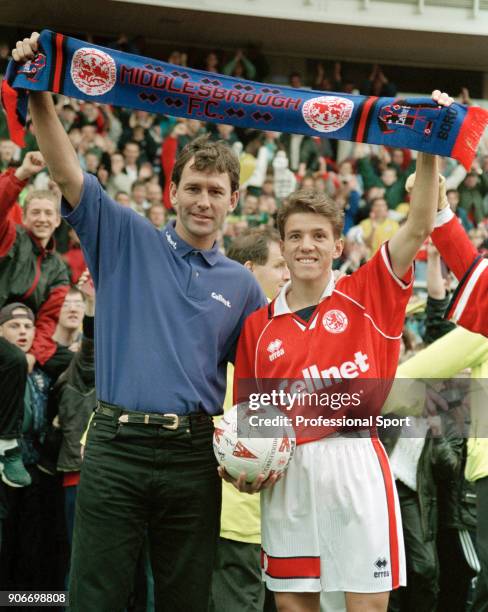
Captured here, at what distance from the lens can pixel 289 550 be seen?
12.2 feet

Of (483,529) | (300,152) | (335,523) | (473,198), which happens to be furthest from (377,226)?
(335,523)

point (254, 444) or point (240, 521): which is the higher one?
point (254, 444)

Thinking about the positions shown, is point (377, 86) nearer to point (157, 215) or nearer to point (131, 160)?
point (131, 160)

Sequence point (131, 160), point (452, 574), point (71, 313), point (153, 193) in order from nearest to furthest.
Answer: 1. point (71, 313)
2. point (452, 574)
3. point (153, 193)
4. point (131, 160)

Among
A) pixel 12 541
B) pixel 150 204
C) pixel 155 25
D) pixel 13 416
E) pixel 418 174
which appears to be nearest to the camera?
pixel 418 174

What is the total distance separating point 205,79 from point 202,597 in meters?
2.12

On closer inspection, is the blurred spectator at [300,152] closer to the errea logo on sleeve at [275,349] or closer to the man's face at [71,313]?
the man's face at [71,313]

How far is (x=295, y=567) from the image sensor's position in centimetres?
369

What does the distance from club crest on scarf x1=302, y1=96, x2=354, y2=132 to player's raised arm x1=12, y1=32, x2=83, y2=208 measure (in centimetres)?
99

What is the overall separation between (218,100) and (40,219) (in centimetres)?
318

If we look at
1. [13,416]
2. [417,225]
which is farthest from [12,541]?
[417,225]

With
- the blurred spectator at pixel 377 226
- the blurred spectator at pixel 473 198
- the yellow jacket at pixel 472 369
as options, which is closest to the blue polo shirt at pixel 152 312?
the yellow jacket at pixel 472 369

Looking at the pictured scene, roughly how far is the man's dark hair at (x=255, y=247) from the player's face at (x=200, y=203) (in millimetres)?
1163

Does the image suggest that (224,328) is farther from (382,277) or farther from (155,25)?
(155,25)
